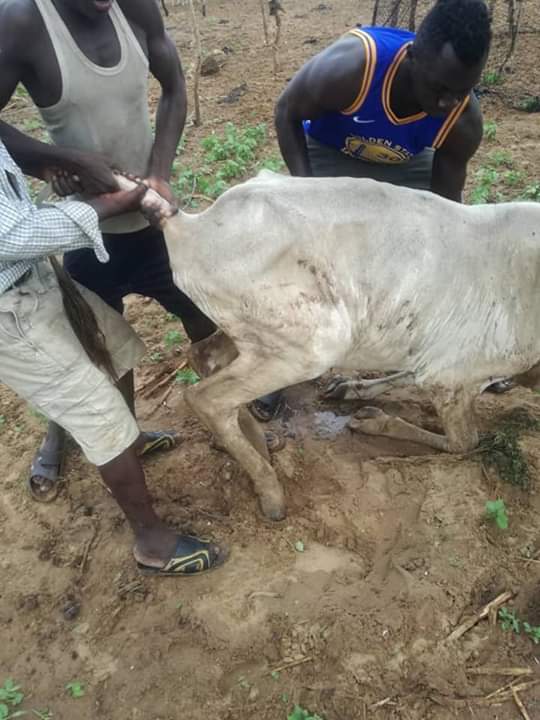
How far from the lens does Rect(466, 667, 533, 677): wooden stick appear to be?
2.43 metres

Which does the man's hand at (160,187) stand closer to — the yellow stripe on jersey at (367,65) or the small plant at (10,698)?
the yellow stripe on jersey at (367,65)

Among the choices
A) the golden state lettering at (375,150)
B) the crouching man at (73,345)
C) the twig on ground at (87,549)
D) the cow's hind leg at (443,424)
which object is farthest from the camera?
the golden state lettering at (375,150)

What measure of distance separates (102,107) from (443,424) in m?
2.27

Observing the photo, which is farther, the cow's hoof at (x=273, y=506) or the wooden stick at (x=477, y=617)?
the cow's hoof at (x=273, y=506)

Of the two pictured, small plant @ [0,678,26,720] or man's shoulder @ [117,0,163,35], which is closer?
small plant @ [0,678,26,720]

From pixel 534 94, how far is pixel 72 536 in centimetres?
811

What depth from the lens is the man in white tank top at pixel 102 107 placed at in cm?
225

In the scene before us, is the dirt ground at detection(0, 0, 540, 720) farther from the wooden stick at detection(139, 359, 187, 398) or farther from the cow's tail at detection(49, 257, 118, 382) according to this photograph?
the cow's tail at detection(49, 257, 118, 382)

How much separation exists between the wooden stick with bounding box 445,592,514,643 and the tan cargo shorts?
161cm

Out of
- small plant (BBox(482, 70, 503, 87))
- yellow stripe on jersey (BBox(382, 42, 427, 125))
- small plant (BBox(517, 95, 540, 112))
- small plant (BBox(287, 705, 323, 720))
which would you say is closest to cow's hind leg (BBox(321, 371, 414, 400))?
yellow stripe on jersey (BBox(382, 42, 427, 125))

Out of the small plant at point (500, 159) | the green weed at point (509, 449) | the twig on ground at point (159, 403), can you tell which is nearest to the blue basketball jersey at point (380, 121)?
the green weed at point (509, 449)

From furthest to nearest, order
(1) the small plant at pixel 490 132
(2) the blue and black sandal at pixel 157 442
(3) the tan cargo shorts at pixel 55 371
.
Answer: (1) the small plant at pixel 490 132
(2) the blue and black sandal at pixel 157 442
(3) the tan cargo shorts at pixel 55 371

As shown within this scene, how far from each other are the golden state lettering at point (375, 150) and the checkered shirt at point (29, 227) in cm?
177

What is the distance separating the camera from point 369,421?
3.50 metres
